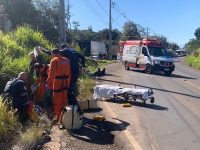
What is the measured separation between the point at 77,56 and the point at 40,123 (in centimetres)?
285

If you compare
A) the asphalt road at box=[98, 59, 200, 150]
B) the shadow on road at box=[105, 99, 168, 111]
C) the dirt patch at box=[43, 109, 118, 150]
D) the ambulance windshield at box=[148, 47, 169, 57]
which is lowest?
the dirt patch at box=[43, 109, 118, 150]

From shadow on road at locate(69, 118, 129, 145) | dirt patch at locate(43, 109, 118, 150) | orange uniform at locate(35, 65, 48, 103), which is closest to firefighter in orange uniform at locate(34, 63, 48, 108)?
orange uniform at locate(35, 65, 48, 103)

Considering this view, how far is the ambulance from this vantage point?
100 feet

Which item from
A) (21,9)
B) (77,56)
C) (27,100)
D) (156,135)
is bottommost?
(156,135)

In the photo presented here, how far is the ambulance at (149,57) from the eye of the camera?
30484 millimetres

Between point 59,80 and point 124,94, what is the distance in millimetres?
4301

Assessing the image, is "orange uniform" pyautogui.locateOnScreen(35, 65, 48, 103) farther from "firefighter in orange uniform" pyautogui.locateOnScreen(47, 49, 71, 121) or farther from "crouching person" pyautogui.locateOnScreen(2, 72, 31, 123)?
"crouching person" pyautogui.locateOnScreen(2, 72, 31, 123)

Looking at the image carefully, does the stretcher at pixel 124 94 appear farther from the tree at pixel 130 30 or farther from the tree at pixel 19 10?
the tree at pixel 130 30

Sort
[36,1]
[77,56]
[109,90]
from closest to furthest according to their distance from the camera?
1. [77,56]
2. [109,90]
3. [36,1]

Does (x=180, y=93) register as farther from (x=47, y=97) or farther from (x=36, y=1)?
(x=36, y=1)

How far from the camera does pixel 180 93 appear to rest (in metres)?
18.5

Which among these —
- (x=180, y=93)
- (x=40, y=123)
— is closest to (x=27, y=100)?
(x=40, y=123)

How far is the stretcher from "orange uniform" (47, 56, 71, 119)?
387cm

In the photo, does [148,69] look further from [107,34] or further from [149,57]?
[107,34]
